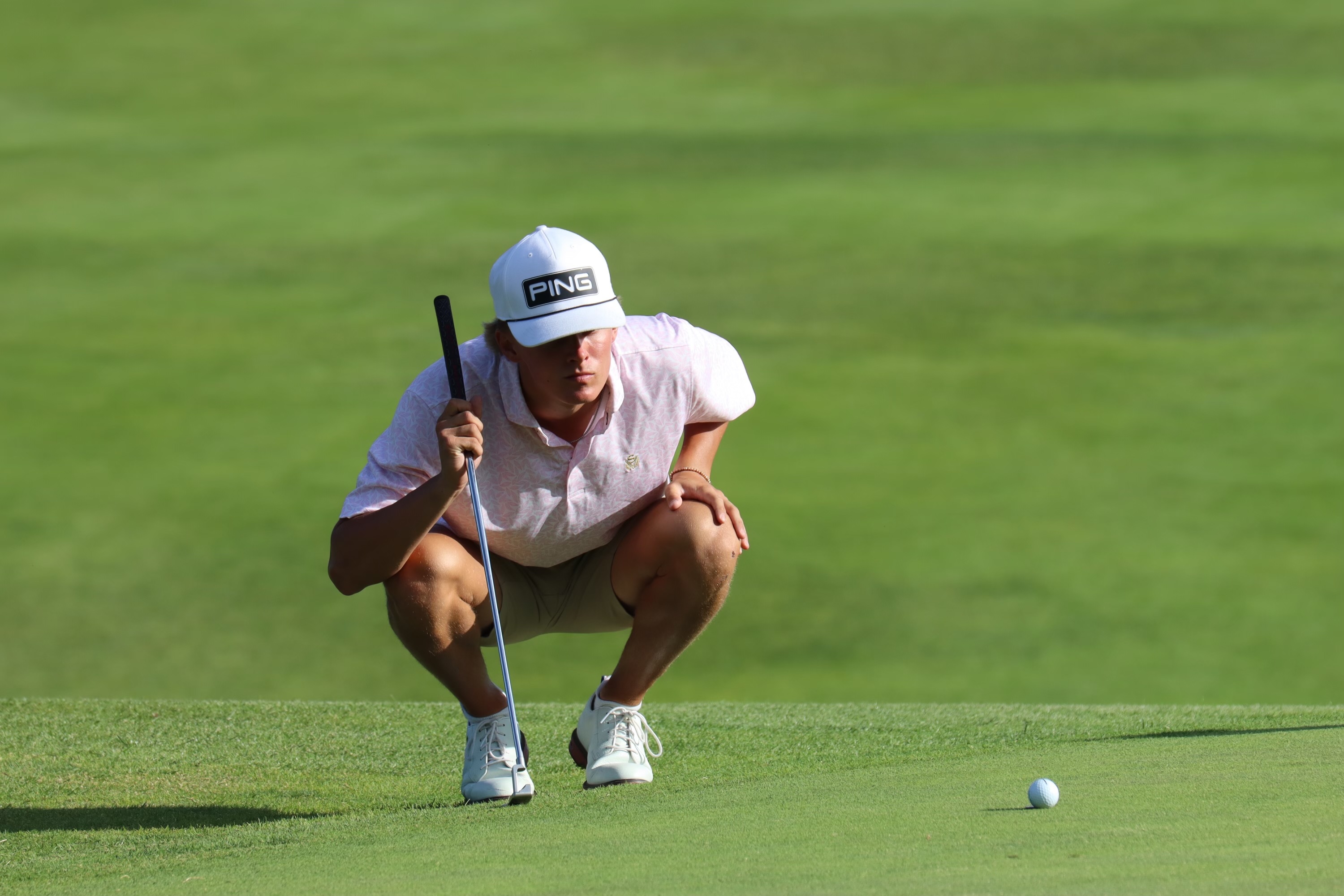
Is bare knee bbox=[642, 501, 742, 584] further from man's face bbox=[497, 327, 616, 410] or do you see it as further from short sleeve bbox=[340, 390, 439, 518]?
short sleeve bbox=[340, 390, 439, 518]

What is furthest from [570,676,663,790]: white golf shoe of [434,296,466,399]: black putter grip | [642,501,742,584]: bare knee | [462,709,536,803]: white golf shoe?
[434,296,466,399]: black putter grip

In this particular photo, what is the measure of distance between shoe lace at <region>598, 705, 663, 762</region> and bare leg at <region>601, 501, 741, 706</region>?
0.07 ft

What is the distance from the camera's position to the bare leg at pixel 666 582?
2525mm

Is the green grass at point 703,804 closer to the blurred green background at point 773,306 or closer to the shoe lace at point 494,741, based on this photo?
the shoe lace at point 494,741

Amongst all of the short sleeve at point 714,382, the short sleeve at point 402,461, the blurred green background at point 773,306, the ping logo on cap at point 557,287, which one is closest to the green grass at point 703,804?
the short sleeve at point 402,461

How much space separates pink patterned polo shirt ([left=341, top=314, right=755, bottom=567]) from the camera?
2.44m

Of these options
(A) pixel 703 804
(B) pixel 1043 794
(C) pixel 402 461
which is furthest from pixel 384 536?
(B) pixel 1043 794

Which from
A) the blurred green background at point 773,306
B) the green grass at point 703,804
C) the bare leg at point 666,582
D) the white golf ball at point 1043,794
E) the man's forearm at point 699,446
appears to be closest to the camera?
the green grass at point 703,804

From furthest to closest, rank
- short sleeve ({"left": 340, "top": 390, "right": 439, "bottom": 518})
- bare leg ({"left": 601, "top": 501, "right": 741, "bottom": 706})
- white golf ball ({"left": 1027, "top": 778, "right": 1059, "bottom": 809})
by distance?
bare leg ({"left": 601, "top": 501, "right": 741, "bottom": 706}), short sleeve ({"left": 340, "top": 390, "right": 439, "bottom": 518}), white golf ball ({"left": 1027, "top": 778, "right": 1059, "bottom": 809})

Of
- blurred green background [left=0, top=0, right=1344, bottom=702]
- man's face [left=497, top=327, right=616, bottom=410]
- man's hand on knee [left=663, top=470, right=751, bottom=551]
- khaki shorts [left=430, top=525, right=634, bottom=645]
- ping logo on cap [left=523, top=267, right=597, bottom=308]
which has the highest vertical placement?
ping logo on cap [left=523, top=267, right=597, bottom=308]

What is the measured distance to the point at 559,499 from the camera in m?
2.55

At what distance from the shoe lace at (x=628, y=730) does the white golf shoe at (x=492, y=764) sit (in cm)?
14

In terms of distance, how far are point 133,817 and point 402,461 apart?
2.26 feet

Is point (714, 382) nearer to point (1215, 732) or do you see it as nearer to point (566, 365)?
point (566, 365)
